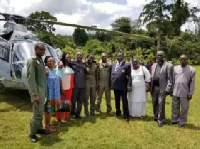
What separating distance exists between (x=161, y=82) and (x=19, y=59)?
15.1ft

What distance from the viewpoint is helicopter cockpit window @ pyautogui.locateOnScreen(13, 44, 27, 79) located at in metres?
7.75

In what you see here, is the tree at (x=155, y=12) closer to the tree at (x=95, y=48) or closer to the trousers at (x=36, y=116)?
the tree at (x=95, y=48)

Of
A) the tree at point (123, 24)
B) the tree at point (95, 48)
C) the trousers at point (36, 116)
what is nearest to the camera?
the trousers at point (36, 116)

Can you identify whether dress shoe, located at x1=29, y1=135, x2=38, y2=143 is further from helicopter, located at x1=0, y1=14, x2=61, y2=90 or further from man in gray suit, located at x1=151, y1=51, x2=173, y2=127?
man in gray suit, located at x1=151, y1=51, x2=173, y2=127

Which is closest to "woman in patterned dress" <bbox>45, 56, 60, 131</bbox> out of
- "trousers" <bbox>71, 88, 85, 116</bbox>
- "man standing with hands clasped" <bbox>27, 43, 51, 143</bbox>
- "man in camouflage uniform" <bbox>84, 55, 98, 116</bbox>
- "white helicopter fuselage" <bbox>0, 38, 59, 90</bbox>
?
"man standing with hands clasped" <bbox>27, 43, 51, 143</bbox>

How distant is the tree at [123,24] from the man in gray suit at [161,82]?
4631cm

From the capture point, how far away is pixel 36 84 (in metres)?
4.81

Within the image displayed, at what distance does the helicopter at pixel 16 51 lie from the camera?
25.2 ft

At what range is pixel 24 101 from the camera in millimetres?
9008

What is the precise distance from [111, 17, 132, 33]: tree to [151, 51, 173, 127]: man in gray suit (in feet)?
152

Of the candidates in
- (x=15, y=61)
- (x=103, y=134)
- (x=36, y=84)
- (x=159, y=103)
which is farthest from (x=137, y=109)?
(x=15, y=61)

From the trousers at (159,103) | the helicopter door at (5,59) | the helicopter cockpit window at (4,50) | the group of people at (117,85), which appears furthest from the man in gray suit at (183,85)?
the helicopter cockpit window at (4,50)

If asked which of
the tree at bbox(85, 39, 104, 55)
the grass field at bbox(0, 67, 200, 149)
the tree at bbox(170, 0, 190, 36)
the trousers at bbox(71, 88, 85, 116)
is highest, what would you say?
the tree at bbox(170, 0, 190, 36)

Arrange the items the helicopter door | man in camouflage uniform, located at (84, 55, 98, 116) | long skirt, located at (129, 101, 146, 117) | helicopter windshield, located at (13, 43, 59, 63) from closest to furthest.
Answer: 1. man in camouflage uniform, located at (84, 55, 98, 116)
2. long skirt, located at (129, 101, 146, 117)
3. helicopter windshield, located at (13, 43, 59, 63)
4. the helicopter door
